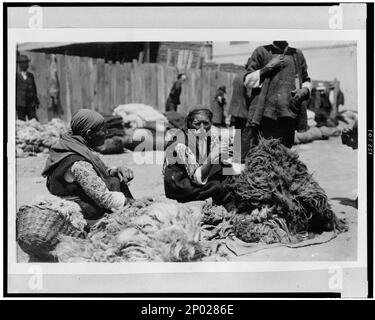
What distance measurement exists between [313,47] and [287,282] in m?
2.48

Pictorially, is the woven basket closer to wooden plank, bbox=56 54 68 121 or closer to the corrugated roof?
the corrugated roof

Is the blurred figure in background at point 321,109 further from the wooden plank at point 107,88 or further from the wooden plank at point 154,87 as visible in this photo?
the wooden plank at point 107,88

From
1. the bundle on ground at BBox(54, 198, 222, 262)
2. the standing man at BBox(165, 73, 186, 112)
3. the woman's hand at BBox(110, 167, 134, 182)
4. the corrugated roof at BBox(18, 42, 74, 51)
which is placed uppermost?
the corrugated roof at BBox(18, 42, 74, 51)

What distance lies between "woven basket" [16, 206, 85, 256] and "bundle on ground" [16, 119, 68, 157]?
1.00 m

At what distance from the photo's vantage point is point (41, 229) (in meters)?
4.84

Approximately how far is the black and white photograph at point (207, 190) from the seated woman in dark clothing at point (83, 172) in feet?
0.03

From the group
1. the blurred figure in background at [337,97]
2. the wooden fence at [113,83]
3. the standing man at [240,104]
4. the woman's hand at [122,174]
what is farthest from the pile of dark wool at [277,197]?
the wooden fence at [113,83]

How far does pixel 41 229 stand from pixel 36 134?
7.47 feet

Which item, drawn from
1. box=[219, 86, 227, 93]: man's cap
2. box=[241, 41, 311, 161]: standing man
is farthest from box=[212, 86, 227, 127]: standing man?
box=[241, 41, 311, 161]: standing man

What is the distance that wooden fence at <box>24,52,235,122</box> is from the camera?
7.17m

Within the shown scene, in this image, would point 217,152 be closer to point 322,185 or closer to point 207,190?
point 207,190

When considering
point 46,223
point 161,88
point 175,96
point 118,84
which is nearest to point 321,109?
point 175,96
